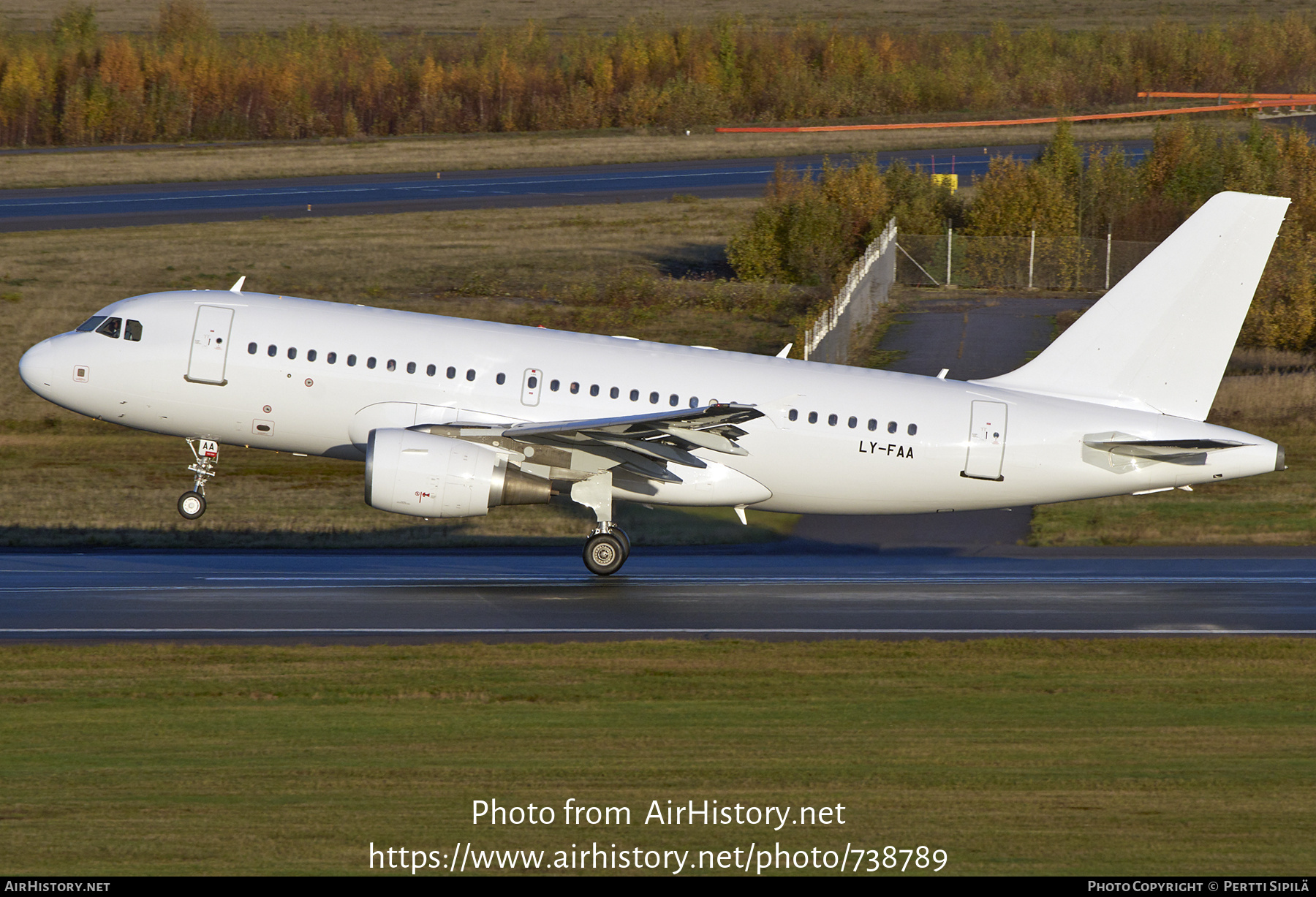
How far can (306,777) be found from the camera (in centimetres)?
1577

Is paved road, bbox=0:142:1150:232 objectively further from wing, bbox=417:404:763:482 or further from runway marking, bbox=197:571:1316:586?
wing, bbox=417:404:763:482

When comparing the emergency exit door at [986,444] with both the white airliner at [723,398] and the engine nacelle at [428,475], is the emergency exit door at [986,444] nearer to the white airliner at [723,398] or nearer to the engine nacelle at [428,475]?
the white airliner at [723,398]

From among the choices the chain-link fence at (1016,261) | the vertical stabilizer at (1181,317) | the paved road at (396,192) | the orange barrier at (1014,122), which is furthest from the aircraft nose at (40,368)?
the orange barrier at (1014,122)

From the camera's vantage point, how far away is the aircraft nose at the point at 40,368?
2752 cm

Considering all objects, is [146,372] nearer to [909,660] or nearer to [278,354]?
[278,354]

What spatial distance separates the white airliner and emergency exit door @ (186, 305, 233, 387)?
0.04 meters

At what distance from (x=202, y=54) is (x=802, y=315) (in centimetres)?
5254

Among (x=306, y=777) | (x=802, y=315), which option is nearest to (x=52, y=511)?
(x=306, y=777)

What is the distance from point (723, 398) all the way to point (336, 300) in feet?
92.4

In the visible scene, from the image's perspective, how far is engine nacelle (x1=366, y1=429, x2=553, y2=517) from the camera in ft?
81.6

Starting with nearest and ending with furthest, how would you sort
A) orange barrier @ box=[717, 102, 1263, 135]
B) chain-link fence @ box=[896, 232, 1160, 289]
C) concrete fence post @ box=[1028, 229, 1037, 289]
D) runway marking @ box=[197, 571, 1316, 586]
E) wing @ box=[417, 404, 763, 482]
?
1. wing @ box=[417, 404, 763, 482]
2. runway marking @ box=[197, 571, 1316, 586]
3. chain-link fence @ box=[896, 232, 1160, 289]
4. concrete fence post @ box=[1028, 229, 1037, 289]
5. orange barrier @ box=[717, 102, 1263, 135]

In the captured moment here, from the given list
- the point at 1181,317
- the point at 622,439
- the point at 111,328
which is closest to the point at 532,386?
the point at 622,439

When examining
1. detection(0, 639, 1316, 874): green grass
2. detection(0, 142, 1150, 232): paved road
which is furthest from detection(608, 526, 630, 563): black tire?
detection(0, 142, 1150, 232): paved road

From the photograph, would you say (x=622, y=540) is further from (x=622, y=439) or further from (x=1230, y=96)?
(x=1230, y=96)
